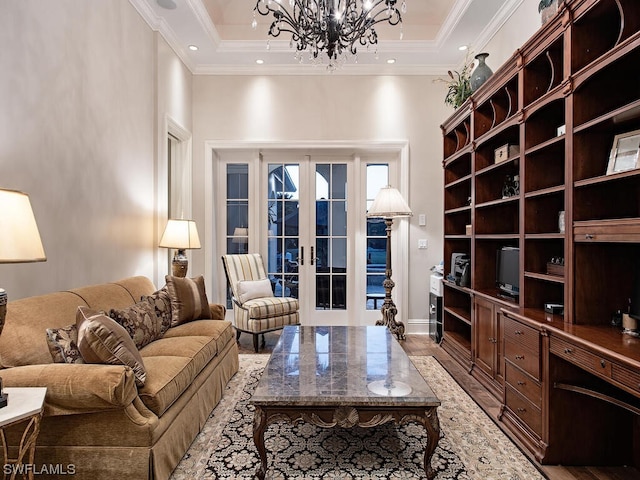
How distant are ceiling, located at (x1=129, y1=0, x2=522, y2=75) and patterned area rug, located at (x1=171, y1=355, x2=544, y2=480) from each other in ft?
11.6

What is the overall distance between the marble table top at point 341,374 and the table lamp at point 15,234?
3.72 ft

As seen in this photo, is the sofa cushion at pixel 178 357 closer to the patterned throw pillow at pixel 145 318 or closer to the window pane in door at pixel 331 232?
the patterned throw pillow at pixel 145 318

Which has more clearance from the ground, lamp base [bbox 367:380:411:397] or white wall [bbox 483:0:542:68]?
white wall [bbox 483:0:542:68]

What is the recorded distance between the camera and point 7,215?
1453 millimetres

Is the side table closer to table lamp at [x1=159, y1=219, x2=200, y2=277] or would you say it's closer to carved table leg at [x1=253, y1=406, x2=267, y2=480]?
carved table leg at [x1=253, y1=406, x2=267, y2=480]

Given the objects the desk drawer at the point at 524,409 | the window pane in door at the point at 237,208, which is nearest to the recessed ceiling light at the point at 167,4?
the window pane in door at the point at 237,208

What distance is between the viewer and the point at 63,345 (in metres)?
1.85

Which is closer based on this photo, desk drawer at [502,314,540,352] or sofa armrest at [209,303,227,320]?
desk drawer at [502,314,540,352]

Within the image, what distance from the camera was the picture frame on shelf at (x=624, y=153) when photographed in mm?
1815

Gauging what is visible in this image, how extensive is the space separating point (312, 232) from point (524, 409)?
3.28 meters

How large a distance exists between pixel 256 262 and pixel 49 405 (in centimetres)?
314

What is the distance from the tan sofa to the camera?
1.64 m

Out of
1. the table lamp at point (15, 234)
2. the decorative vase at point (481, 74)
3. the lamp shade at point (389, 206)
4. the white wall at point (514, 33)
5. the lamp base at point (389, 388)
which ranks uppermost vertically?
the white wall at point (514, 33)

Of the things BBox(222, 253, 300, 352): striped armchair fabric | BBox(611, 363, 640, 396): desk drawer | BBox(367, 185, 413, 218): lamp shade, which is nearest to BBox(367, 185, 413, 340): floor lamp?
BBox(367, 185, 413, 218): lamp shade
